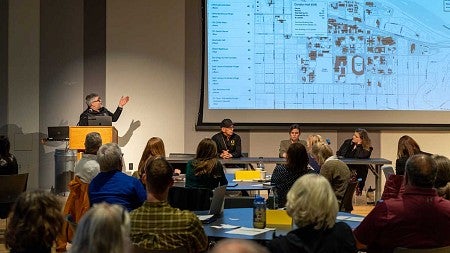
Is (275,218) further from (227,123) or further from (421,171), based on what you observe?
(227,123)

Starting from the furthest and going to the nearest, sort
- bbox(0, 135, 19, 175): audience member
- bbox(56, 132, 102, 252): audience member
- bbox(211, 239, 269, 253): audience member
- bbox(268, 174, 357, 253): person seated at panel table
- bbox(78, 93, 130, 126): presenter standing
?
bbox(78, 93, 130, 126): presenter standing, bbox(0, 135, 19, 175): audience member, bbox(56, 132, 102, 252): audience member, bbox(268, 174, 357, 253): person seated at panel table, bbox(211, 239, 269, 253): audience member

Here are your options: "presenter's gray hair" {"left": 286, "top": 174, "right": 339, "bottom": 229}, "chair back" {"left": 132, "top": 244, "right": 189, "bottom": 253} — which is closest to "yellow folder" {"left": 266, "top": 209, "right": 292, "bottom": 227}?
"chair back" {"left": 132, "top": 244, "right": 189, "bottom": 253}

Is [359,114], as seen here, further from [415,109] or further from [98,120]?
[98,120]

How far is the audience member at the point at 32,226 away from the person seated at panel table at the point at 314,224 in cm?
100

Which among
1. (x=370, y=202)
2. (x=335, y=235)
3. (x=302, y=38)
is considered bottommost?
(x=370, y=202)

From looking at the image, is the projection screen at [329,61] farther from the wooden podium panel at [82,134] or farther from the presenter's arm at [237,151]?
the wooden podium panel at [82,134]

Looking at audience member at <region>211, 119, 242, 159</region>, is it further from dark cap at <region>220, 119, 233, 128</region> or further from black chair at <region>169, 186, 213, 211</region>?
black chair at <region>169, 186, 213, 211</region>

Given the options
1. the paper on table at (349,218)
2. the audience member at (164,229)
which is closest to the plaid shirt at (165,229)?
the audience member at (164,229)

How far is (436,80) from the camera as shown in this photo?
10844 mm

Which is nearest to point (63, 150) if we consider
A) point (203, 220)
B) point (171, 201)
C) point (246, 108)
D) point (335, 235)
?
point (246, 108)

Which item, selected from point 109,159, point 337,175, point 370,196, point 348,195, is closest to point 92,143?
point 109,159

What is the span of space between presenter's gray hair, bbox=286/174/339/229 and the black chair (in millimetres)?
2113

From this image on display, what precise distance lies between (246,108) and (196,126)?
3.09 feet

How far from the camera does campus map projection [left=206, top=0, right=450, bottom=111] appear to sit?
10.7 m
